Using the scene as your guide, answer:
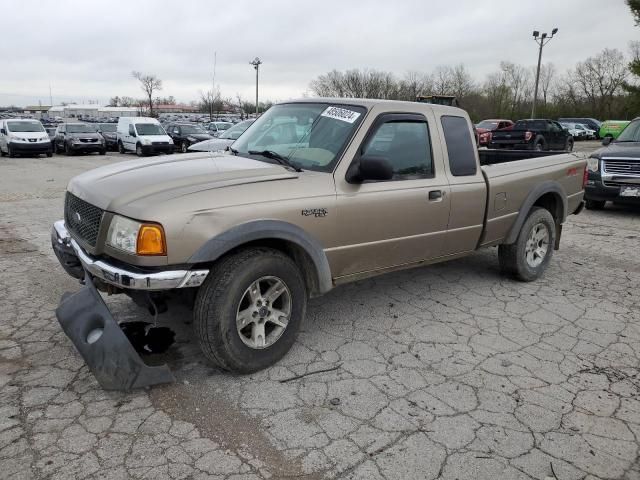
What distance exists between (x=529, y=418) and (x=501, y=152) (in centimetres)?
410

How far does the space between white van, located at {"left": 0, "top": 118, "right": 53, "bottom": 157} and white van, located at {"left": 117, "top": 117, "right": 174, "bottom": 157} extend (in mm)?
3368

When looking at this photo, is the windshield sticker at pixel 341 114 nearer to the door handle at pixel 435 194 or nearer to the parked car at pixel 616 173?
the door handle at pixel 435 194

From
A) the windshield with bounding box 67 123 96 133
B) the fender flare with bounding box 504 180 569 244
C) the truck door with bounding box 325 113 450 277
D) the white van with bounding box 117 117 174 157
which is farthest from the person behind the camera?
the windshield with bounding box 67 123 96 133

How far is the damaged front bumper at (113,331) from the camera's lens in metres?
2.93

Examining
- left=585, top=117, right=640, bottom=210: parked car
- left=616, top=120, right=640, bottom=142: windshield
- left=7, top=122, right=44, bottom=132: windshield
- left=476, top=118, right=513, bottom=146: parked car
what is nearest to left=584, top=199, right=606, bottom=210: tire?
left=585, top=117, right=640, bottom=210: parked car

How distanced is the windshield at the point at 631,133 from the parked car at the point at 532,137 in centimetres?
1223

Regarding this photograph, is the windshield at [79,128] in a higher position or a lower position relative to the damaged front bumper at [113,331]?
higher

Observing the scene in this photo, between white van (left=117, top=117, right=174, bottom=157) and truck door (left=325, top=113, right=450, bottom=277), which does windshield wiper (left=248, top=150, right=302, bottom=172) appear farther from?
white van (left=117, top=117, right=174, bottom=157)

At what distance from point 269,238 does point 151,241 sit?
29.6 inches

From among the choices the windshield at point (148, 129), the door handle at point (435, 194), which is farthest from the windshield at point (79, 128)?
the door handle at point (435, 194)

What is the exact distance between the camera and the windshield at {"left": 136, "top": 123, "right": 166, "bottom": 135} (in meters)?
23.2

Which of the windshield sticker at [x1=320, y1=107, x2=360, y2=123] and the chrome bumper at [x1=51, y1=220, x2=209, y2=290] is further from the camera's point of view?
the windshield sticker at [x1=320, y1=107, x2=360, y2=123]

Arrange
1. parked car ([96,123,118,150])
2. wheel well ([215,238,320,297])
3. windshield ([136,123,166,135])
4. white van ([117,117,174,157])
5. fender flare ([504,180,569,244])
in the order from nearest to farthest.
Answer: wheel well ([215,238,320,297])
fender flare ([504,180,569,244])
white van ([117,117,174,157])
windshield ([136,123,166,135])
parked car ([96,123,118,150])

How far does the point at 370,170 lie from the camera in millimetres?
3533
